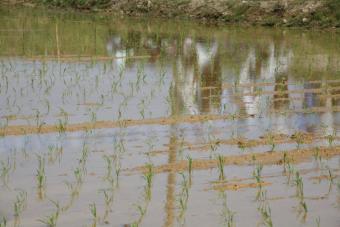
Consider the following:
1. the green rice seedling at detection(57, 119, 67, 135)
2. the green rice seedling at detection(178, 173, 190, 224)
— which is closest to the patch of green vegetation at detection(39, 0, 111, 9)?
the green rice seedling at detection(57, 119, 67, 135)

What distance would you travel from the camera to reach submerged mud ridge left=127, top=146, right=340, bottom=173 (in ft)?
27.2

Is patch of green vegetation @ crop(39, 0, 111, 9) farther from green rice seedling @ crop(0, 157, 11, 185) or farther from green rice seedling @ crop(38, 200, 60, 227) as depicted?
green rice seedling @ crop(38, 200, 60, 227)

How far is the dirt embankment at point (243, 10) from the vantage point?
23.3m

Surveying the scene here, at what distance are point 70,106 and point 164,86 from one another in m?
2.42

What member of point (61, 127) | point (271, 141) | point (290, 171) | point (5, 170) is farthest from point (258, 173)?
point (61, 127)

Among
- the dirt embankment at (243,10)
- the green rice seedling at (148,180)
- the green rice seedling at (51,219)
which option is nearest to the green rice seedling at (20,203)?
the green rice seedling at (51,219)

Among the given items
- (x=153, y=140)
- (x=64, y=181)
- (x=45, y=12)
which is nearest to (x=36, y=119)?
(x=153, y=140)

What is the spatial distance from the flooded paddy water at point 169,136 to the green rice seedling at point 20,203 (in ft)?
0.08

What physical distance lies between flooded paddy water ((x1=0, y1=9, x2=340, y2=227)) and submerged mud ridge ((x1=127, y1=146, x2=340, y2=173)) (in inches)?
0.9

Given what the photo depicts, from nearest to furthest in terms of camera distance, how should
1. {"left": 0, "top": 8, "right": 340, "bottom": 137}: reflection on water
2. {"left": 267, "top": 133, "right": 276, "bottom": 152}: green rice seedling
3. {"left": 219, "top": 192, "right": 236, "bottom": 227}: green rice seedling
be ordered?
{"left": 219, "top": 192, "right": 236, "bottom": 227}: green rice seedling < {"left": 267, "top": 133, "right": 276, "bottom": 152}: green rice seedling < {"left": 0, "top": 8, "right": 340, "bottom": 137}: reflection on water

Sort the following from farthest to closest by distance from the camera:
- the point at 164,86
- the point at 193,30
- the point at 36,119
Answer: the point at 193,30
the point at 164,86
the point at 36,119

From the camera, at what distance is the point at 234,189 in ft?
24.9

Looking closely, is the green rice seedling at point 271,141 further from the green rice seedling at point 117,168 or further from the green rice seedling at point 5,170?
the green rice seedling at point 5,170

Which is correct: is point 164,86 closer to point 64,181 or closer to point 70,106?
point 70,106
